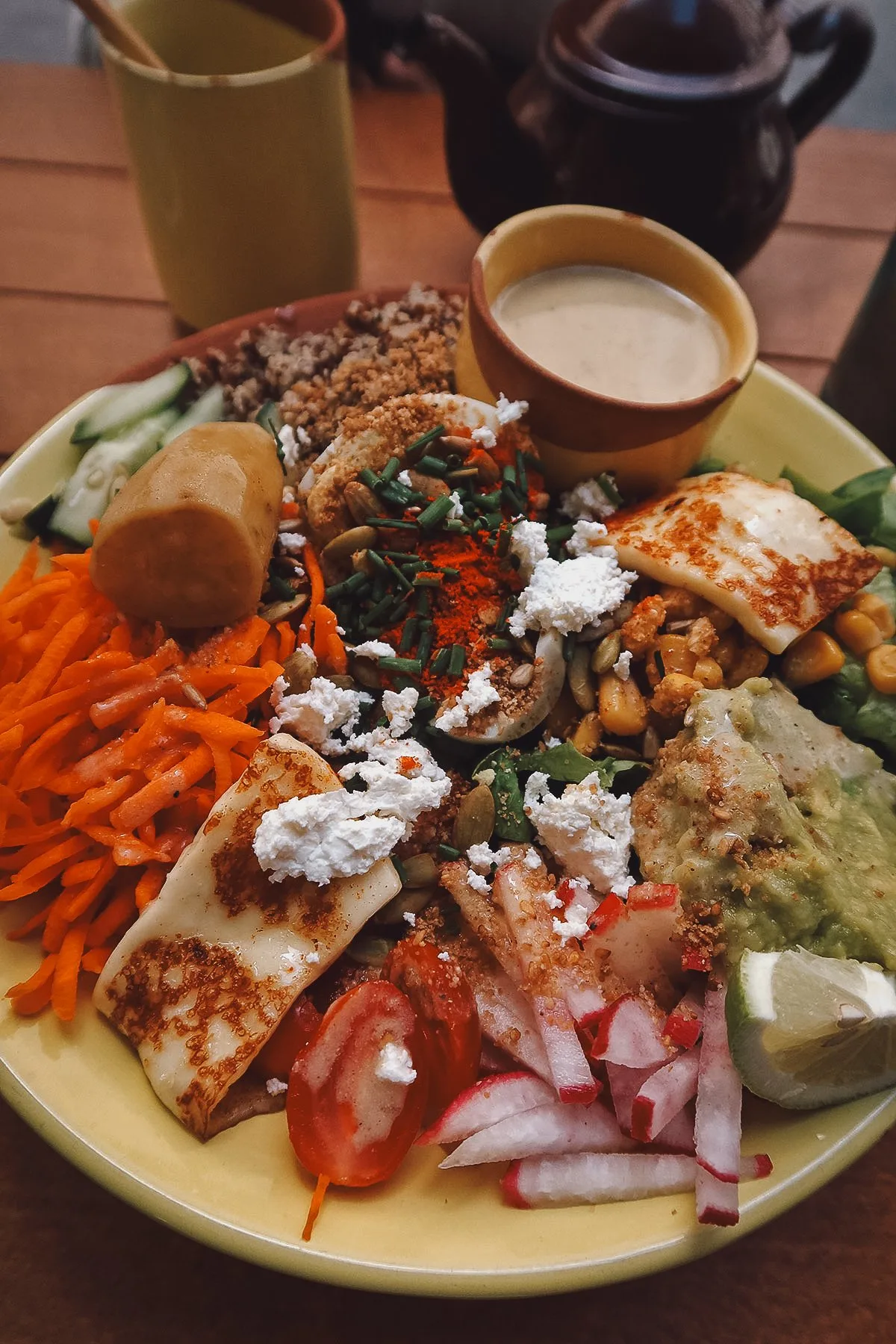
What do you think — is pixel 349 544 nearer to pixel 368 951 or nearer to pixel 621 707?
pixel 621 707

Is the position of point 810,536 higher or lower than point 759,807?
higher

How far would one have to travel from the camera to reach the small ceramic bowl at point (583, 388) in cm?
184

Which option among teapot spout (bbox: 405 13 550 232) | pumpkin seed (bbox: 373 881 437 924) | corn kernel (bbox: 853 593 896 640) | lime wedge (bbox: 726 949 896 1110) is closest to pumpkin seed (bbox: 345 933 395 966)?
pumpkin seed (bbox: 373 881 437 924)

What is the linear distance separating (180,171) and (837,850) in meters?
1.97

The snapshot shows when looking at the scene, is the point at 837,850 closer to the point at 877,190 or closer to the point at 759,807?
the point at 759,807

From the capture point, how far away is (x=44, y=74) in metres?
3.17

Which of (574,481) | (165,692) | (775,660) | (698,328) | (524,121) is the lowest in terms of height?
(165,692)

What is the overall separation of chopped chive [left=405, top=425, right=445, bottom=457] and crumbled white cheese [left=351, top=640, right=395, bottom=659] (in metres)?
0.42

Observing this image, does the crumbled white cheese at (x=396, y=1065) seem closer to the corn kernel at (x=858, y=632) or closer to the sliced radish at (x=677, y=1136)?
the sliced radish at (x=677, y=1136)

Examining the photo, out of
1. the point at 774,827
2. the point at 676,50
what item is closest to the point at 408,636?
the point at 774,827

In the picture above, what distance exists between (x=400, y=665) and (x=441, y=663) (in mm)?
82

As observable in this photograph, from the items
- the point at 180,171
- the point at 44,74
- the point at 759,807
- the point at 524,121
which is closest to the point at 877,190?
the point at 524,121

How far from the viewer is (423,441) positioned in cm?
188

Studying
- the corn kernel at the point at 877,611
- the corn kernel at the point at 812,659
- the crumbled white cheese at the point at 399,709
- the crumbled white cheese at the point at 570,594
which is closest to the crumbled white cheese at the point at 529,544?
the crumbled white cheese at the point at 570,594
